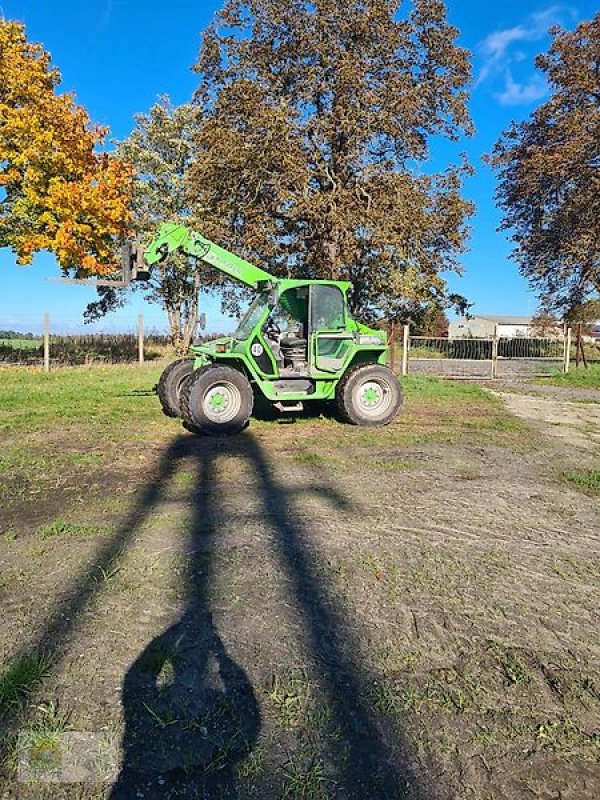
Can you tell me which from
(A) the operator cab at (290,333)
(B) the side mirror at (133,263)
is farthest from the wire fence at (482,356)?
(B) the side mirror at (133,263)

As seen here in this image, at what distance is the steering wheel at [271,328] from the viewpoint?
933 centimetres

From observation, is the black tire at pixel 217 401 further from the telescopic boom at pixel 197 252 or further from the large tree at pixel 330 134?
the large tree at pixel 330 134

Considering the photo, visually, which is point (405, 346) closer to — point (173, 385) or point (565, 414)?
point (565, 414)

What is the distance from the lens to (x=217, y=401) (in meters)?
8.36

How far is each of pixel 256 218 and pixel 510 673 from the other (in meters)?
18.8

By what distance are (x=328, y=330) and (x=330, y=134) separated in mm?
12703

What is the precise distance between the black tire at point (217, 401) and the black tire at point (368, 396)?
163 centimetres

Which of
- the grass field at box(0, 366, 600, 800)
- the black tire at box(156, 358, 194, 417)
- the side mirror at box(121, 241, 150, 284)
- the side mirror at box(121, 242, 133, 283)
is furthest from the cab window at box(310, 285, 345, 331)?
the grass field at box(0, 366, 600, 800)

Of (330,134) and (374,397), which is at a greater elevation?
(330,134)

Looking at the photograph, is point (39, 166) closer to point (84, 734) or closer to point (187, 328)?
point (187, 328)

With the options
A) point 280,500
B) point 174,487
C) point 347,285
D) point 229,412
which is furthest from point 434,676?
point 347,285

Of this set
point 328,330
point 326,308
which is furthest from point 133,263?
point 328,330

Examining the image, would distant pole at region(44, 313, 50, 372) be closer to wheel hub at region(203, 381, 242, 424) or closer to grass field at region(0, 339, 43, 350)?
grass field at region(0, 339, 43, 350)

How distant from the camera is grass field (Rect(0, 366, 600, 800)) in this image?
2.14m
